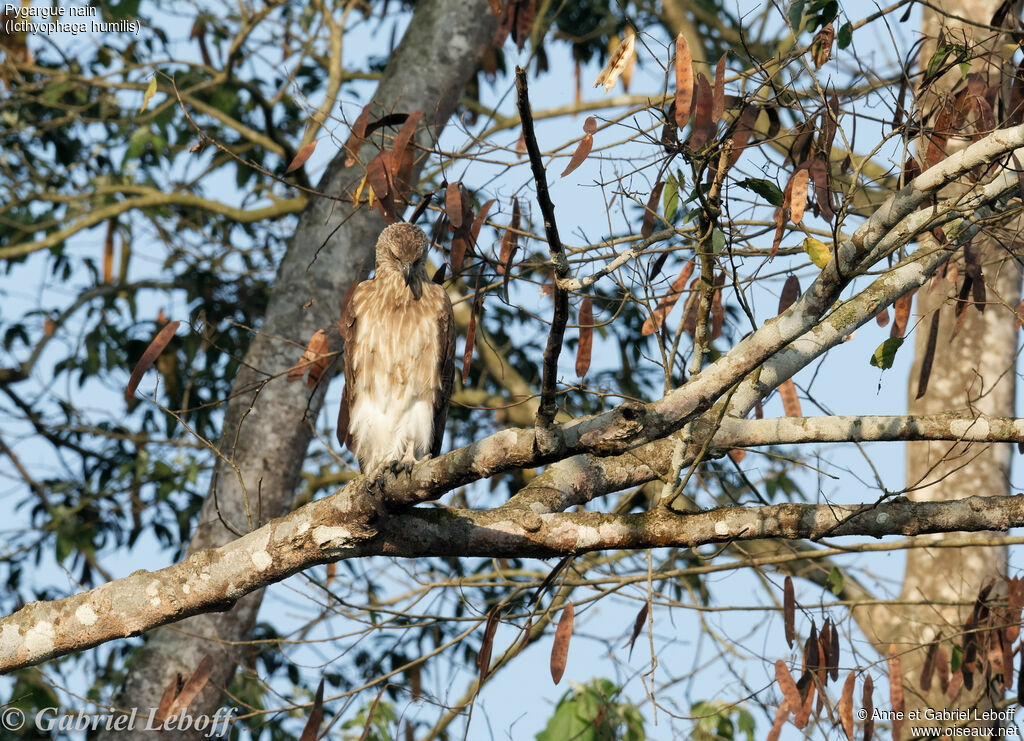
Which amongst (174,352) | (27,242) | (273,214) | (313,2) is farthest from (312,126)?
(27,242)

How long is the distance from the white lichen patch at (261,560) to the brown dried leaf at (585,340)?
1145 millimetres

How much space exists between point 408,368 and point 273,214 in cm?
294

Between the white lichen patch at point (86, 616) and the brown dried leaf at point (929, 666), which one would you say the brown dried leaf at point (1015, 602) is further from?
the white lichen patch at point (86, 616)

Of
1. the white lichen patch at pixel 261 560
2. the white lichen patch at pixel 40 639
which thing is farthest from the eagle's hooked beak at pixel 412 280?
the white lichen patch at pixel 40 639

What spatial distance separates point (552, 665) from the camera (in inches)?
131

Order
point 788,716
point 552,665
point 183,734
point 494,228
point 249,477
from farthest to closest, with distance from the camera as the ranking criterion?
point 249,477
point 183,734
point 494,228
point 788,716
point 552,665

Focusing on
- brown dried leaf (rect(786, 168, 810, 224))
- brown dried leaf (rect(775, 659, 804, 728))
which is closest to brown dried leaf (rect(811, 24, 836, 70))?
brown dried leaf (rect(786, 168, 810, 224))

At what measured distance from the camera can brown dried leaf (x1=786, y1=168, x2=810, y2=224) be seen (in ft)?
9.91

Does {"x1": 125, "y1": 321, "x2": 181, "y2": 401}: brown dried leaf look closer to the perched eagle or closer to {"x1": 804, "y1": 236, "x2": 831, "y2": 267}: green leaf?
the perched eagle

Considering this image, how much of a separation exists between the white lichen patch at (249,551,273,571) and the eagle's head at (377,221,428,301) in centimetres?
148

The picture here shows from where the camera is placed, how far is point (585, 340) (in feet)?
12.0

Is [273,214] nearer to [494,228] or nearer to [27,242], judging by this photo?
[27,242]

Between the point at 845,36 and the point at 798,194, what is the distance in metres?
0.81

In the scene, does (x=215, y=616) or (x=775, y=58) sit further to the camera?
(x=215, y=616)
